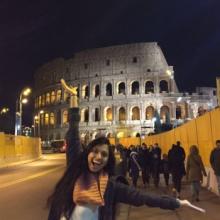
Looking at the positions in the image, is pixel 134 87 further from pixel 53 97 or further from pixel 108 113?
pixel 53 97

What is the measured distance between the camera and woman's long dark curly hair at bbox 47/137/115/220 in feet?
9.57

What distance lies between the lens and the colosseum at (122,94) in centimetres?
8169

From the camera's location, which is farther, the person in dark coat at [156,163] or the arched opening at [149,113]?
the arched opening at [149,113]

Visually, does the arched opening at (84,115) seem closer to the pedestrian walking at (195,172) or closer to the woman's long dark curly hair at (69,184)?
the pedestrian walking at (195,172)

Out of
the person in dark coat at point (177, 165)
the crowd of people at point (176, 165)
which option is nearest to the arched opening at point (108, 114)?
the crowd of people at point (176, 165)

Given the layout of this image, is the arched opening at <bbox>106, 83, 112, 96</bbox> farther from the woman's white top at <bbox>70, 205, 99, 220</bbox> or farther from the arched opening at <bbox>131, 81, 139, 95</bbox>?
the woman's white top at <bbox>70, 205, 99, 220</bbox>

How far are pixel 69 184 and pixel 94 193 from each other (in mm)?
214

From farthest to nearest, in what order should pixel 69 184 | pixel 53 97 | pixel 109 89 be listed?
pixel 53 97 < pixel 109 89 < pixel 69 184

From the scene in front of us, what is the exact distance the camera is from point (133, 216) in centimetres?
1003

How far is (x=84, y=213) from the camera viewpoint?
113 inches

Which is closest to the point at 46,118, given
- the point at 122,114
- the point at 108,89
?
the point at 108,89

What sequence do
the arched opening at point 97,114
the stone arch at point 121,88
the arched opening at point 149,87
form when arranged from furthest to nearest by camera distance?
1. the stone arch at point 121,88
2. the arched opening at point 97,114
3. the arched opening at point 149,87

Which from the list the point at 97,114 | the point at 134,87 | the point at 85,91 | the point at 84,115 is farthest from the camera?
the point at 85,91

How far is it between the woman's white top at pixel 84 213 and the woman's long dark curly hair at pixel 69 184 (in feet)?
0.15
